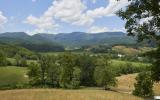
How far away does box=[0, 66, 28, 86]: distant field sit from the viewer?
142250mm

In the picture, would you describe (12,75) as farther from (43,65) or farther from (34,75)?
(34,75)

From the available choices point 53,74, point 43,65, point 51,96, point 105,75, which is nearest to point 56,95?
point 51,96

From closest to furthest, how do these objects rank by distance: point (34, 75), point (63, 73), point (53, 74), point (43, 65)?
point (34, 75), point (63, 73), point (53, 74), point (43, 65)

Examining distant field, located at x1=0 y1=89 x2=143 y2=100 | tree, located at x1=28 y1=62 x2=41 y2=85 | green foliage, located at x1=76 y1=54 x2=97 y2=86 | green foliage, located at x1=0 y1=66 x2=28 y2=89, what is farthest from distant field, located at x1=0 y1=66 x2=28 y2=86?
distant field, located at x1=0 y1=89 x2=143 y2=100

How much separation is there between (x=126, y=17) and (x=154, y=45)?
207 cm

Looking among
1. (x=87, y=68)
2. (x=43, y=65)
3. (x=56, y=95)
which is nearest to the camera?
(x=56, y=95)

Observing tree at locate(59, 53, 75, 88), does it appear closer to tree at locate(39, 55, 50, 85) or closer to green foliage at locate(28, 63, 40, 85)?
tree at locate(39, 55, 50, 85)

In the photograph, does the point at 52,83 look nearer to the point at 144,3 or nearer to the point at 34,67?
the point at 34,67

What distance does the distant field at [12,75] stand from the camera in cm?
14225

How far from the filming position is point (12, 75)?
160625mm

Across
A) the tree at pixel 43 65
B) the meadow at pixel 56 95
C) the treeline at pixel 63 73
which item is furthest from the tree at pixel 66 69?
the meadow at pixel 56 95

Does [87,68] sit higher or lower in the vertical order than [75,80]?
higher

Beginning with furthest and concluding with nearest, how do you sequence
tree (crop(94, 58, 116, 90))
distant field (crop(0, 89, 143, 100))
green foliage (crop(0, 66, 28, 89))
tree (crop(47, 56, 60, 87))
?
green foliage (crop(0, 66, 28, 89)) → tree (crop(47, 56, 60, 87)) → tree (crop(94, 58, 116, 90)) → distant field (crop(0, 89, 143, 100))

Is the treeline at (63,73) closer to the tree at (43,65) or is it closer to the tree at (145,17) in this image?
the tree at (43,65)
